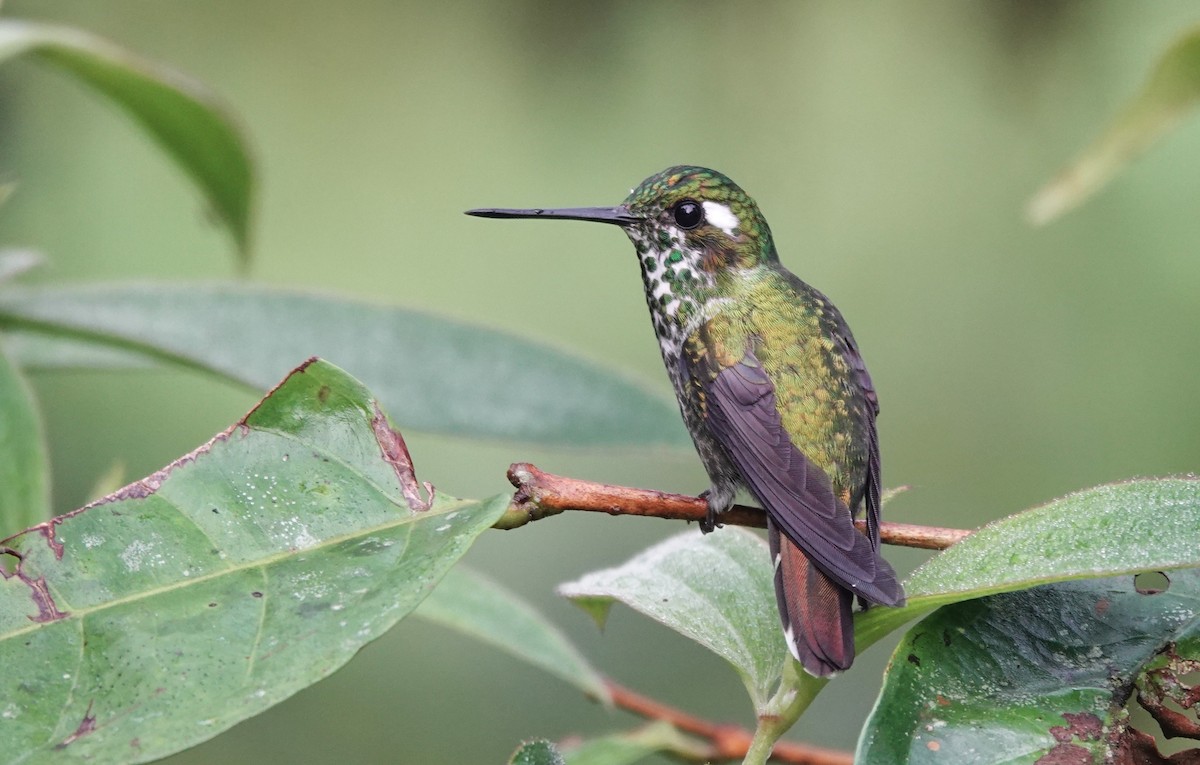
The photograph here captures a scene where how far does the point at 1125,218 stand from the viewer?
5.16 m

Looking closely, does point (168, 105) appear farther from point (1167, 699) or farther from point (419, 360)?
point (1167, 699)

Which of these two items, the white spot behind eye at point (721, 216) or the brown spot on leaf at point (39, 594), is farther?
the white spot behind eye at point (721, 216)

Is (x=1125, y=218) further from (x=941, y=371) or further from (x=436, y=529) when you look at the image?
(x=436, y=529)

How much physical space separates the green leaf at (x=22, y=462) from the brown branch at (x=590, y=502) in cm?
64

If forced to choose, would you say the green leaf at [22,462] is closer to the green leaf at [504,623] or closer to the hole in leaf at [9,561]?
the hole in leaf at [9,561]

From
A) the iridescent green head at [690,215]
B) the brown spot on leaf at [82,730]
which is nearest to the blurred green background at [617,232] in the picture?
the iridescent green head at [690,215]

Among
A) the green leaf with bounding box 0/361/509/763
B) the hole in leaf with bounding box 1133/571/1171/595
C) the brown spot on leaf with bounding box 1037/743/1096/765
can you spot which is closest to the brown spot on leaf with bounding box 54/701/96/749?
the green leaf with bounding box 0/361/509/763

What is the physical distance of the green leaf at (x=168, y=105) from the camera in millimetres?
1727

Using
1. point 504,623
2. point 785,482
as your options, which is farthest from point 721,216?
point 504,623

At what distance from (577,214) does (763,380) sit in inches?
12.8

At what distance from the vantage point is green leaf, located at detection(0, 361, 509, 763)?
857mm

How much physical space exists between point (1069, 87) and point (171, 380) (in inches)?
162

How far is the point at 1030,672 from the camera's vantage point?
1043 mm

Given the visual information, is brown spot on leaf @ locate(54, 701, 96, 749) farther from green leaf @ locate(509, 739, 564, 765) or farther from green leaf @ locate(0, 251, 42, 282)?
green leaf @ locate(0, 251, 42, 282)
